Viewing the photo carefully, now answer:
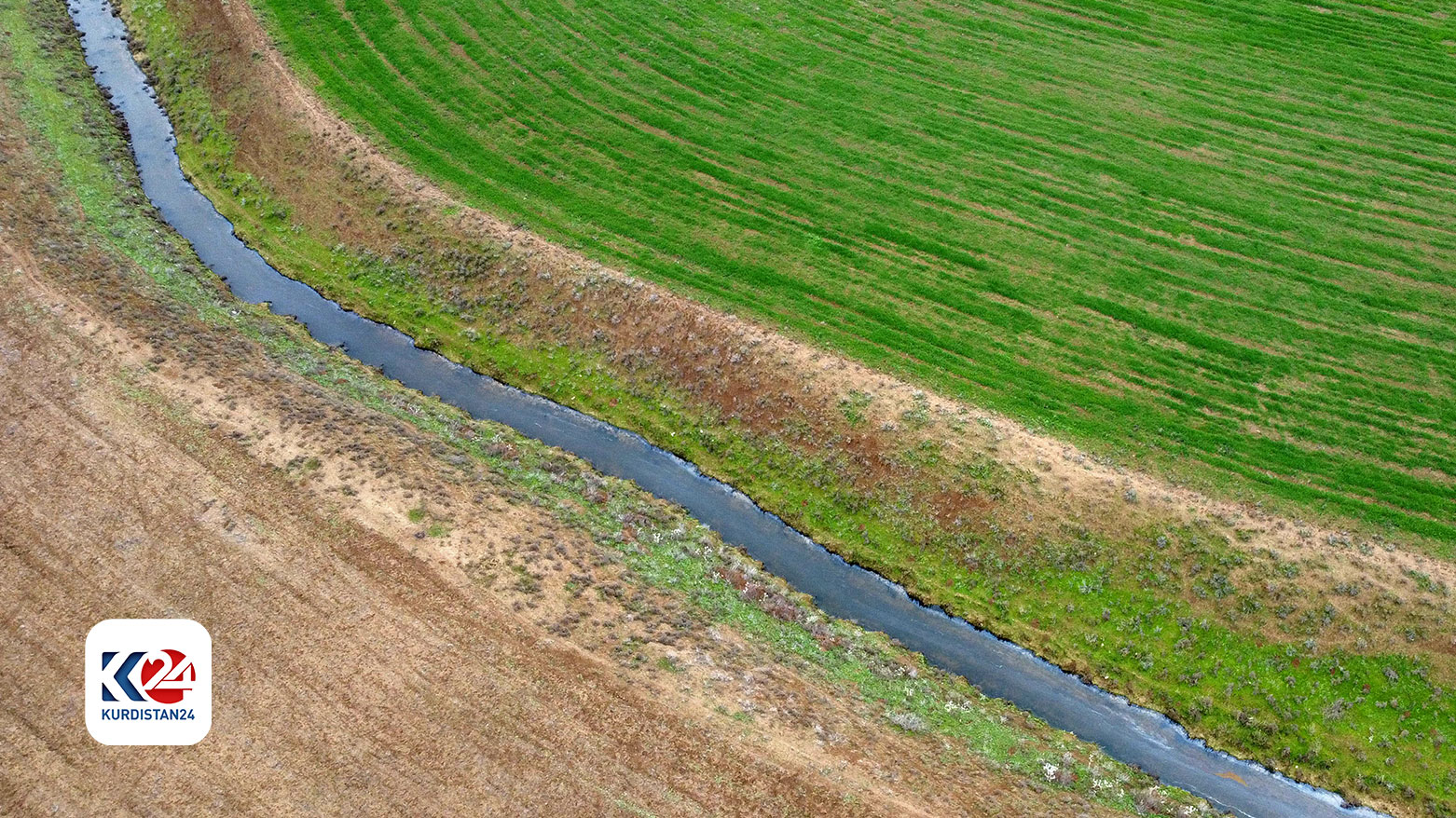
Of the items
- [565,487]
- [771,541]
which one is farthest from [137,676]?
[771,541]

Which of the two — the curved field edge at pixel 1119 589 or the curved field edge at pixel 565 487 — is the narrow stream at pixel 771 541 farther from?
the curved field edge at pixel 565 487

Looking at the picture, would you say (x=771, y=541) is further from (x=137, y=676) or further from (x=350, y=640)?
(x=137, y=676)

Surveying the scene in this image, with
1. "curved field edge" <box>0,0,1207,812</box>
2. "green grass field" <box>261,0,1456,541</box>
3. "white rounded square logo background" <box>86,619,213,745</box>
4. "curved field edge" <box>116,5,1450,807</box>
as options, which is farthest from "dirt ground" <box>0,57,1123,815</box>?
"green grass field" <box>261,0,1456,541</box>

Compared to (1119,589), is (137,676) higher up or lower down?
lower down

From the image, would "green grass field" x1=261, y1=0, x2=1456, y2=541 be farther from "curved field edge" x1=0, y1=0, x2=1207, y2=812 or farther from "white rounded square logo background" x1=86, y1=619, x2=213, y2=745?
"white rounded square logo background" x1=86, y1=619, x2=213, y2=745

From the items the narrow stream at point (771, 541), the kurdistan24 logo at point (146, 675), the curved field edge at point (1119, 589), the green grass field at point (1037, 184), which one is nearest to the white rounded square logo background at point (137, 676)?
the kurdistan24 logo at point (146, 675)

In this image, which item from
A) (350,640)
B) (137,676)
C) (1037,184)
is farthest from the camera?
(1037,184)

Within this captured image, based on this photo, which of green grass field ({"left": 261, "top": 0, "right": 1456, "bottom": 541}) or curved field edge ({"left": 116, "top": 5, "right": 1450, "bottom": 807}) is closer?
curved field edge ({"left": 116, "top": 5, "right": 1450, "bottom": 807})

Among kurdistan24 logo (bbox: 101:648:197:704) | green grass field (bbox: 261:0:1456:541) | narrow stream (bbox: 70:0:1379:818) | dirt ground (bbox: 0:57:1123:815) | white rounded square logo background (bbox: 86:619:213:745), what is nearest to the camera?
dirt ground (bbox: 0:57:1123:815)
